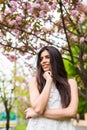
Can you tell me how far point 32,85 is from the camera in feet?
9.25

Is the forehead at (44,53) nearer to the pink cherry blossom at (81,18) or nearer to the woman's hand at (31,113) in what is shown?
the woman's hand at (31,113)

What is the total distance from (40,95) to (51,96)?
9 centimetres

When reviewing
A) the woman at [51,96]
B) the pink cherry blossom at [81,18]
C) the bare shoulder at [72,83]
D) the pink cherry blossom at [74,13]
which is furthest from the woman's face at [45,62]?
the pink cherry blossom at [81,18]

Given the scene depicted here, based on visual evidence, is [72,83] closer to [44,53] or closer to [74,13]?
[44,53]

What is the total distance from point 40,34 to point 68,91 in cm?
339

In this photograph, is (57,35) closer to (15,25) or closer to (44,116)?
(15,25)

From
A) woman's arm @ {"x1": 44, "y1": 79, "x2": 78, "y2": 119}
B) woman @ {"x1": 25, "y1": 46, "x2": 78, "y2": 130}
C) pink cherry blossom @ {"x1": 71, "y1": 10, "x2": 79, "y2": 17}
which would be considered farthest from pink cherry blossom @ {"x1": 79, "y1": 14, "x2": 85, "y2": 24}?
woman's arm @ {"x1": 44, "y1": 79, "x2": 78, "y2": 119}

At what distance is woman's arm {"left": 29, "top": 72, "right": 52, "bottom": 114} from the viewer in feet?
8.71

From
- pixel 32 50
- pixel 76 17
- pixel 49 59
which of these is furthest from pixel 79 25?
pixel 49 59

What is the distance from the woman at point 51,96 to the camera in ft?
8.75

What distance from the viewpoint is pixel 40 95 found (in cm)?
269

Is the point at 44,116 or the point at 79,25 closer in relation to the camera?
the point at 44,116

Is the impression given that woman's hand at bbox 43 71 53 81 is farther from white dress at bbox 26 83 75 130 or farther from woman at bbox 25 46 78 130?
white dress at bbox 26 83 75 130

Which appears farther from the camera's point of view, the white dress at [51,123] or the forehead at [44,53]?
the forehead at [44,53]
